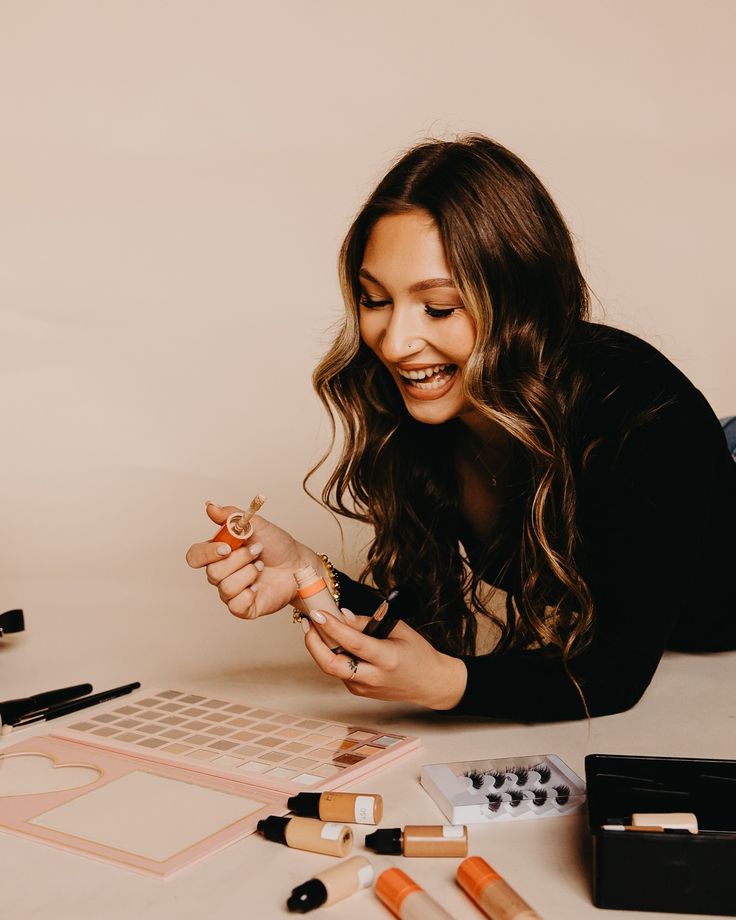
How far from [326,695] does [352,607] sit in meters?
0.16

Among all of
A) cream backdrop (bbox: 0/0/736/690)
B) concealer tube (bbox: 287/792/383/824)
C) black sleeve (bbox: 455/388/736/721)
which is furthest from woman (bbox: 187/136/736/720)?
cream backdrop (bbox: 0/0/736/690)

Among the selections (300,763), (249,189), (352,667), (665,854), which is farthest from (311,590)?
(249,189)

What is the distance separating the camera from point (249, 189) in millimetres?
2979

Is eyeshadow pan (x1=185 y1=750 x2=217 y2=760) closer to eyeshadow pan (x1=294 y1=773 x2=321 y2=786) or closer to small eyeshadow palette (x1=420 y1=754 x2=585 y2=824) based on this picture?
eyeshadow pan (x1=294 y1=773 x2=321 y2=786)

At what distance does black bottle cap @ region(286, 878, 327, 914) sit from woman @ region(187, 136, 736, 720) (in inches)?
14.5

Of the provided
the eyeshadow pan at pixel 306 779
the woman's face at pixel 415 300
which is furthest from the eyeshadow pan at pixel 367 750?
the woman's face at pixel 415 300

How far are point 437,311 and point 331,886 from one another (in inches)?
32.3

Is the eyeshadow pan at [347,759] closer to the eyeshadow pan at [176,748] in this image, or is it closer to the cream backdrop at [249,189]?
the eyeshadow pan at [176,748]

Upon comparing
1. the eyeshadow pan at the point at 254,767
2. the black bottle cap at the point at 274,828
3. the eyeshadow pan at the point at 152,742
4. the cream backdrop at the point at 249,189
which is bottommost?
the black bottle cap at the point at 274,828

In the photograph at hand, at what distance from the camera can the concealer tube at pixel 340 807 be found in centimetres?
120

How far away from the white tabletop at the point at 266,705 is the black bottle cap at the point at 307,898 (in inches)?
0.6

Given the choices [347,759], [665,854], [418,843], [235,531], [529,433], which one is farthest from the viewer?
[529,433]

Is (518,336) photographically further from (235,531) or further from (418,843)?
(418,843)

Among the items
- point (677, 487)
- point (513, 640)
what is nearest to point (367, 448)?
point (513, 640)
